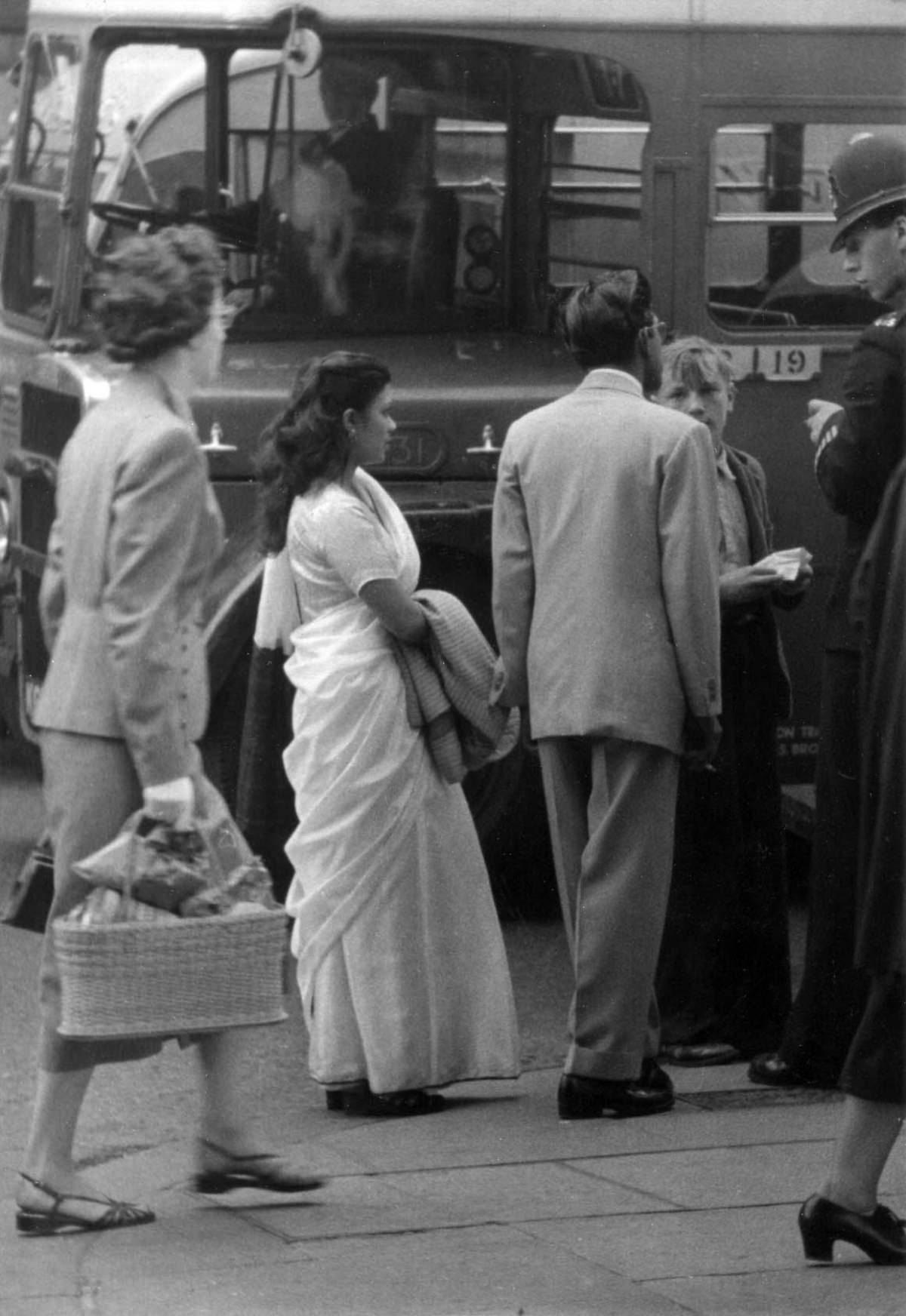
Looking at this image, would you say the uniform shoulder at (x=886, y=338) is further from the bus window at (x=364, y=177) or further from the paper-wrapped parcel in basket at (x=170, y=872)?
the bus window at (x=364, y=177)

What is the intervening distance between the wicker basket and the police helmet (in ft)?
6.75

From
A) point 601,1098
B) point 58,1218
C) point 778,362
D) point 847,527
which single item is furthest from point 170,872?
point 778,362

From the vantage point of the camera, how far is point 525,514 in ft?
19.3

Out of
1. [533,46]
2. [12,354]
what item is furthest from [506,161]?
[12,354]

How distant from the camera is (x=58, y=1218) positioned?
15.9ft

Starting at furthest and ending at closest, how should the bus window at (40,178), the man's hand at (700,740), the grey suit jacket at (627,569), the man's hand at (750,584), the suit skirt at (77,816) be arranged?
the bus window at (40,178) < the man's hand at (750,584) < the man's hand at (700,740) < the grey suit jacket at (627,569) < the suit skirt at (77,816)

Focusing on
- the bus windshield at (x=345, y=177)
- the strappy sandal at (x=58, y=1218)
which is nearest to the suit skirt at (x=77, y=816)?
the strappy sandal at (x=58, y=1218)

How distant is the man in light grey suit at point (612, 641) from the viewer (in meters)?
5.70

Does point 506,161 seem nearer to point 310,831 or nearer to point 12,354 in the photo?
point 12,354

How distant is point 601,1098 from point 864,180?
2079mm

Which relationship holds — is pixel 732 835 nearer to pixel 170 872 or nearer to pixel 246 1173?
pixel 246 1173

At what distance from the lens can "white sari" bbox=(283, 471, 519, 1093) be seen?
5.89 meters

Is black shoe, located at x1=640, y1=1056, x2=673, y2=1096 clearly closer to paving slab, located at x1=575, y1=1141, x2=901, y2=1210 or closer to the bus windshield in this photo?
paving slab, located at x1=575, y1=1141, x2=901, y2=1210

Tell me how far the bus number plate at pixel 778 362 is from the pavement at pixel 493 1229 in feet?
8.65
